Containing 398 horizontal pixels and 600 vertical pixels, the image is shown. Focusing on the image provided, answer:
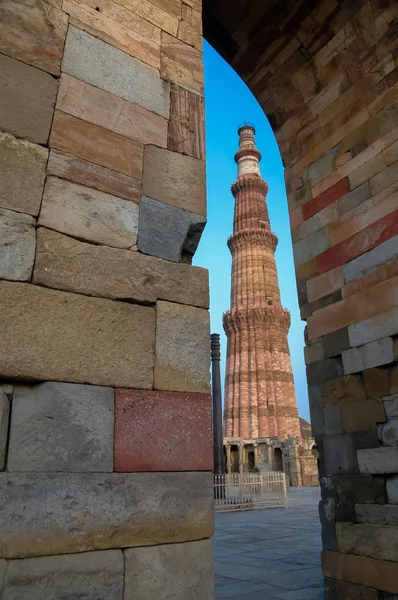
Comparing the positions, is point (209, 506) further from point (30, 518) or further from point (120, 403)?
point (30, 518)

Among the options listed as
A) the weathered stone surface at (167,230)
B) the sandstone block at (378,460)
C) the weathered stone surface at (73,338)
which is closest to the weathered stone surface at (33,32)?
the weathered stone surface at (167,230)

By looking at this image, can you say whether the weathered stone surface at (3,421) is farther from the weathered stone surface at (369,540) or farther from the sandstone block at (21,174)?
the weathered stone surface at (369,540)

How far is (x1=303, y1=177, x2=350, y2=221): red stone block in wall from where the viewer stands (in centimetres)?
456

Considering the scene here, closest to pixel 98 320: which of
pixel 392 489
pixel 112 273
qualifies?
pixel 112 273

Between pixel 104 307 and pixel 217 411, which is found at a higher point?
pixel 217 411

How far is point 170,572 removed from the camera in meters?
1.64

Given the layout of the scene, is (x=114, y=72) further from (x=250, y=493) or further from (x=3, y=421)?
(x=250, y=493)

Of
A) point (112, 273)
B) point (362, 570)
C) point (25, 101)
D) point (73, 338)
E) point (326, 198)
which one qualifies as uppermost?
point (326, 198)

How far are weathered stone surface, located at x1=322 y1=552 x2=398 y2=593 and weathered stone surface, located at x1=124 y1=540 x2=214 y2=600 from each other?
221 cm

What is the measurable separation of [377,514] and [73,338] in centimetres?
→ 301

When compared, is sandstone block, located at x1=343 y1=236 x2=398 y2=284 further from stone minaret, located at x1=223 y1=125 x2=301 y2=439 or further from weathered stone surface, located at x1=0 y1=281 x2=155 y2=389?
stone minaret, located at x1=223 y1=125 x2=301 y2=439

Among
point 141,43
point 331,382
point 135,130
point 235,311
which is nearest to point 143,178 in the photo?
point 135,130

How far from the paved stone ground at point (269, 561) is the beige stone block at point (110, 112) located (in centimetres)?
344

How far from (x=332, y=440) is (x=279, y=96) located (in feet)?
13.3
